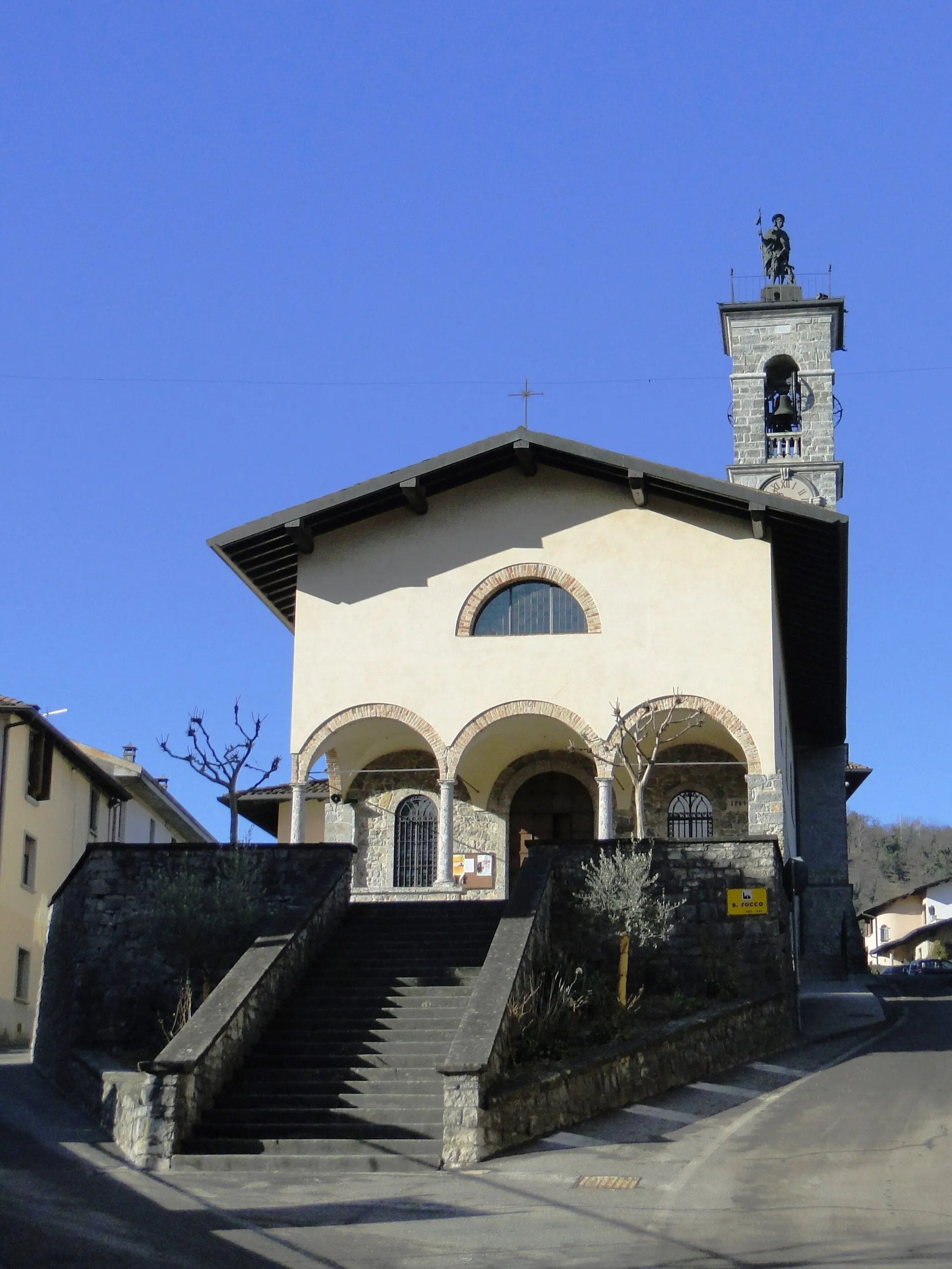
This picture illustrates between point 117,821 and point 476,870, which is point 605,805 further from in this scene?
point 117,821

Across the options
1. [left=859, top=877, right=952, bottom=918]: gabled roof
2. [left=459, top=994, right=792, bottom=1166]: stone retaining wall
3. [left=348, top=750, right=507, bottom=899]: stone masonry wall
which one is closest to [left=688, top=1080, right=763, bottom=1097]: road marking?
[left=459, top=994, right=792, bottom=1166]: stone retaining wall

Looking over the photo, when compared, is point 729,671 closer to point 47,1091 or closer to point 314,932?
point 314,932

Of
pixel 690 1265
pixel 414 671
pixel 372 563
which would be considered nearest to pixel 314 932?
pixel 414 671

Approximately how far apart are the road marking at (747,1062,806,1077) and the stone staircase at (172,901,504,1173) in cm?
317

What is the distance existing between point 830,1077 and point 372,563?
10228 millimetres

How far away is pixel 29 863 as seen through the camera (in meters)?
28.2

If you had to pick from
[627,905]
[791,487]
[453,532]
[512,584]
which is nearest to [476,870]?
[512,584]

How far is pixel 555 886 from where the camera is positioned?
17562mm

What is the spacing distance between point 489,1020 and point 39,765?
17.1m

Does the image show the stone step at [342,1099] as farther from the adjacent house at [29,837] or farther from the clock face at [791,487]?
the clock face at [791,487]

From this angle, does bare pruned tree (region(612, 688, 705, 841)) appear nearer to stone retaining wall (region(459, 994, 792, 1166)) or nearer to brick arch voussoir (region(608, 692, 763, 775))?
brick arch voussoir (region(608, 692, 763, 775))

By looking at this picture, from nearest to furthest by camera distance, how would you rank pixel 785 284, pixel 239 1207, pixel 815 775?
pixel 239 1207, pixel 815 775, pixel 785 284

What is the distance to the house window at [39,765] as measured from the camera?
28062 millimetres

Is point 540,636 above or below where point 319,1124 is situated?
above
